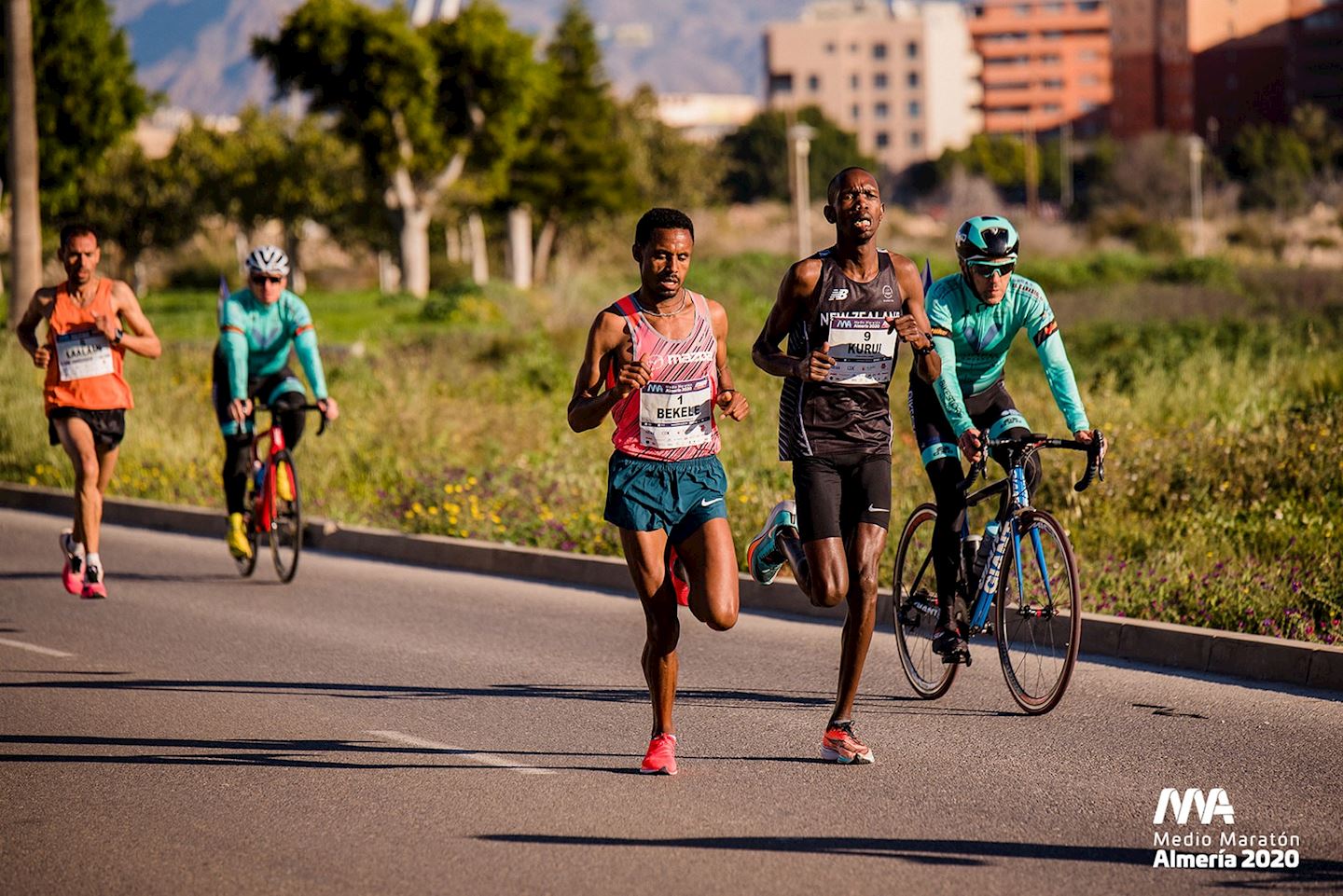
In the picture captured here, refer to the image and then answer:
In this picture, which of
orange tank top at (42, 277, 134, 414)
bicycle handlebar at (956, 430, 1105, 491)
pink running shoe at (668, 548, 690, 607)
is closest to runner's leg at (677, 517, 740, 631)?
pink running shoe at (668, 548, 690, 607)

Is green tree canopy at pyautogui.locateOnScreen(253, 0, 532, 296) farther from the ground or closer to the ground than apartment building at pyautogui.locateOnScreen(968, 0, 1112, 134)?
closer to the ground

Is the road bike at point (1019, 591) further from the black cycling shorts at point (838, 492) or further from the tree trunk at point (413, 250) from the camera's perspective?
the tree trunk at point (413, 250)

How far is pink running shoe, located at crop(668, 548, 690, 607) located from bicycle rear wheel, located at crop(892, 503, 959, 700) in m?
1.43

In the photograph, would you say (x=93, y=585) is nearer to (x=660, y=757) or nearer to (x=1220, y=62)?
(x=660, y=757)

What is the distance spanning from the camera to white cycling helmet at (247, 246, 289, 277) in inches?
452

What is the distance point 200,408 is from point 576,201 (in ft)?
156

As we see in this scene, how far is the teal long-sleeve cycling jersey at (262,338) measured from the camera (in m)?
11.5

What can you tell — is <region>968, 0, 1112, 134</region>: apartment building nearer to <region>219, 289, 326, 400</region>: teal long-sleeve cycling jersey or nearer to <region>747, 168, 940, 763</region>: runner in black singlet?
<region>219, 289, 326, 400</region>: teal long-sleeve cycling jersey

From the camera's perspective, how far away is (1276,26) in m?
124

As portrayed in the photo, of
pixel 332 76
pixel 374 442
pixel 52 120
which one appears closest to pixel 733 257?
pixel 332 76

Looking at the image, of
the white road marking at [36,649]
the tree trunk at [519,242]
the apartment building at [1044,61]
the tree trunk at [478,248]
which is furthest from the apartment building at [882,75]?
the white road marking at [36,649]

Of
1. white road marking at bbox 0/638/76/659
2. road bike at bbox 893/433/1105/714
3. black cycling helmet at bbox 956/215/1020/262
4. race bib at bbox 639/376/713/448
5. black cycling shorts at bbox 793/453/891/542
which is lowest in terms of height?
white road marking at bbox 0/638/76/659

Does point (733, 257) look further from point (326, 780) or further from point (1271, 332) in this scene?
point (326, 780)

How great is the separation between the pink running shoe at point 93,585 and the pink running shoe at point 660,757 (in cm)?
528
